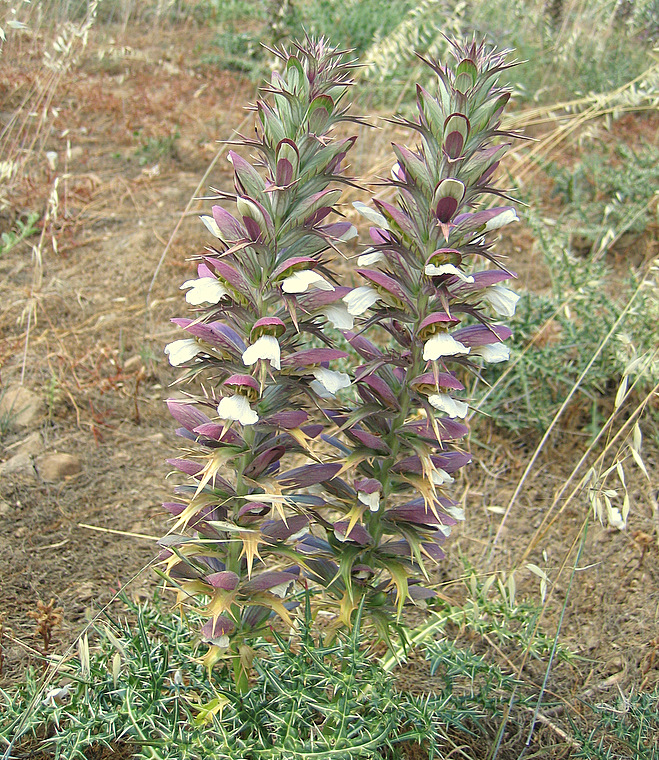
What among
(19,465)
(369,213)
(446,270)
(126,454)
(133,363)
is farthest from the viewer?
(133,363)

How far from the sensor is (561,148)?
5.67 metres

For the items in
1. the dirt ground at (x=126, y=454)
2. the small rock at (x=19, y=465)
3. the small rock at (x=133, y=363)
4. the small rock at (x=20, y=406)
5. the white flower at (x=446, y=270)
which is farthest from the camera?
the small rock at (x=133, y=363)

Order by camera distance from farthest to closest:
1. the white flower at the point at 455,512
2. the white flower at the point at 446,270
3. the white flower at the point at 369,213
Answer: the white flower at the point at 455,512, the white flower at the point at 369,213, the white flower at the point at 446,270

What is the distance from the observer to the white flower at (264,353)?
4.44 feet

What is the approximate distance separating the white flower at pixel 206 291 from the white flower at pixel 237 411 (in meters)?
0.22

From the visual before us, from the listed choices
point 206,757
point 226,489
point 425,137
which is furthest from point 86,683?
point 425,137

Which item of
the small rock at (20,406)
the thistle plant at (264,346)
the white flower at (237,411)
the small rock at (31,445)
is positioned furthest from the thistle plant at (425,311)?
the small rock at (20,406)

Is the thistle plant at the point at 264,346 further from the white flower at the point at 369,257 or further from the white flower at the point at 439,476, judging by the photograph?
the white flower at the point at 439,476

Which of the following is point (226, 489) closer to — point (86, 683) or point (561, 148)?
point (86, 683)

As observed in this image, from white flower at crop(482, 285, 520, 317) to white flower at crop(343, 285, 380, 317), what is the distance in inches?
10.4

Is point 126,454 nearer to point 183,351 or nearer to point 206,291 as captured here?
point 183,351

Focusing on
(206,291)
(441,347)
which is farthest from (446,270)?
(206,291)

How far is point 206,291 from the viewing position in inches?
55.2

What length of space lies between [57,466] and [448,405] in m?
1.86
